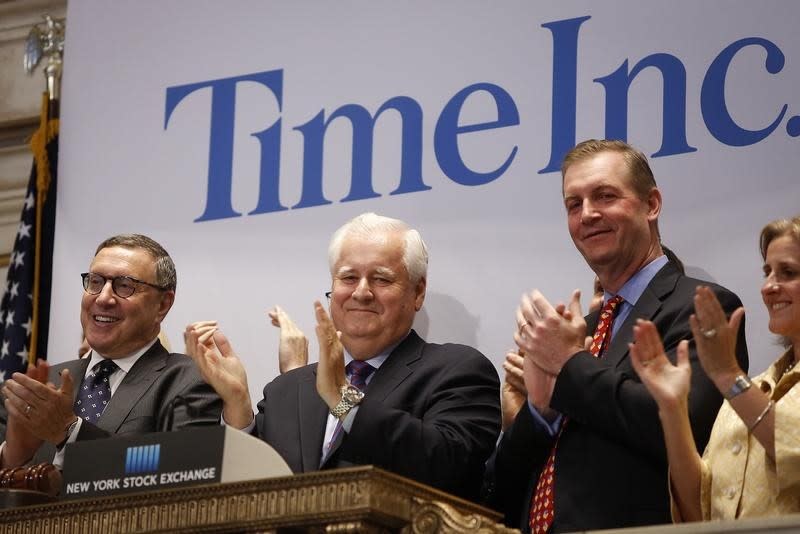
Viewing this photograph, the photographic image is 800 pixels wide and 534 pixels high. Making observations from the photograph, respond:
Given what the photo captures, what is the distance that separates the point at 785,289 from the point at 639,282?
0.50m

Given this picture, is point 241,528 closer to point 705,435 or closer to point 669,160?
point 705,435

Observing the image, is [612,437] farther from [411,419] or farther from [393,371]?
[393,371]

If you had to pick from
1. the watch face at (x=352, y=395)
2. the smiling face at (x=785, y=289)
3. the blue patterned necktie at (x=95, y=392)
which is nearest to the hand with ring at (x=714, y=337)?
the smiling face at (x=785, y=289)

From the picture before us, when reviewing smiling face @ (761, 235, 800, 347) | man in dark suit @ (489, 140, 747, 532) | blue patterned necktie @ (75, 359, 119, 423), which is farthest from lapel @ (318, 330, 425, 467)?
smiling face @ (761, 235, 800, 347)

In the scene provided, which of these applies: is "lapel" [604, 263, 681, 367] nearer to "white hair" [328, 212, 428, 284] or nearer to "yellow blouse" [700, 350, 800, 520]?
"yellow blouse" [700, 350, 800, 520]

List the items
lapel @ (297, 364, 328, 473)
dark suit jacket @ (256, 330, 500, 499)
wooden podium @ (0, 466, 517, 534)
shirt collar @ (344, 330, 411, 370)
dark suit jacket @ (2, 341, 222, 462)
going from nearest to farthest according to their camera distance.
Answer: wooden podium @ (0, 466, 517, 534), dark suit jacket @ (256, 330, 500, 499), lapel @ (297, 364, 328, 473), shirt collar @ (344, 330, 411, 370), dark suit jacket @ (2, 341, 222, 462)

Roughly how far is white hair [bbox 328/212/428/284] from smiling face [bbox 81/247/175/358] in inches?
25.5

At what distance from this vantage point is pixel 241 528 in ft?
9.14

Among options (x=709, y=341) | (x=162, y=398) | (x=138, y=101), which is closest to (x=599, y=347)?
(x=709, y=341)

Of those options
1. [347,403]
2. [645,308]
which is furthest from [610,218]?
[347,403]

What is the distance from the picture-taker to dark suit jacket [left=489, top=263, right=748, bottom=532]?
3.11m

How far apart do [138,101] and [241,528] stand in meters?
2.68

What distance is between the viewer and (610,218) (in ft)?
11.8

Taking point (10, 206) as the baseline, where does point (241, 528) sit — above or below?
below
